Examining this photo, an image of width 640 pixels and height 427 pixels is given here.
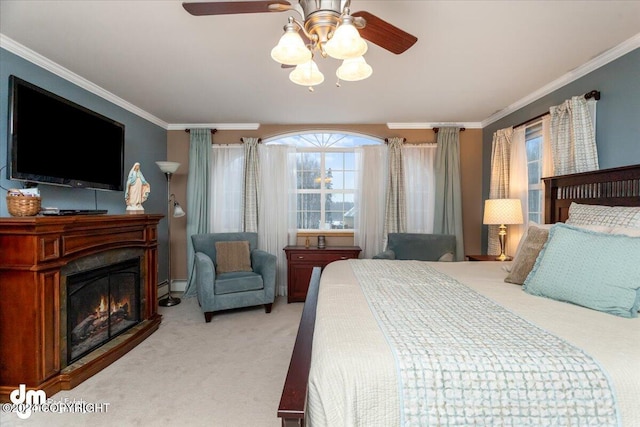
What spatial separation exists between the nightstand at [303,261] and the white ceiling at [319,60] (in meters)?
1.79

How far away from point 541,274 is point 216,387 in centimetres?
211

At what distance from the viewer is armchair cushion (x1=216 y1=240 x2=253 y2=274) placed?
12.3 feet

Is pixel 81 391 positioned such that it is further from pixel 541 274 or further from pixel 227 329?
pixel 541 274

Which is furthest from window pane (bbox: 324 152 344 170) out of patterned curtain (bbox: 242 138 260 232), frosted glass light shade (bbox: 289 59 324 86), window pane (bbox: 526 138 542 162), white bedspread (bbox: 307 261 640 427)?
white bedspread (bbox: 307 261 640 427)

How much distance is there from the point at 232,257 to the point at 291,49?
2.90 metres

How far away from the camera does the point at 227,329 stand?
3084 millimetres

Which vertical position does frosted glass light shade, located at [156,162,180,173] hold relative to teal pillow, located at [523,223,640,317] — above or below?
above

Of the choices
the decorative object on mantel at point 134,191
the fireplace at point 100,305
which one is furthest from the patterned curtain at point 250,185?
the fireplace at point 100,305

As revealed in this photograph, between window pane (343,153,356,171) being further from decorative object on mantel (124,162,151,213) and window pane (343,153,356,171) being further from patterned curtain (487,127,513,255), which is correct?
decorative object on mantel (124,162,151,213)

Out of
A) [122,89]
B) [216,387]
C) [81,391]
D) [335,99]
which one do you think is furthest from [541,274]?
[122,89]

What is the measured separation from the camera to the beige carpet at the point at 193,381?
178 cm

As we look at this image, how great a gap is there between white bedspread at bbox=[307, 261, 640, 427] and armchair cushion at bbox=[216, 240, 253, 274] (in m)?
2.59

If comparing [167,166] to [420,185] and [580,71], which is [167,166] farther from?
[580,71]

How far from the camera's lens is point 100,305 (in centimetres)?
255
